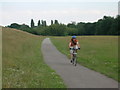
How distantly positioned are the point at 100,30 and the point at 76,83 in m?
118

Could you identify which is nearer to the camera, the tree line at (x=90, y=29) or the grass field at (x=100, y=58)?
the grass field at (x=100, y=58)

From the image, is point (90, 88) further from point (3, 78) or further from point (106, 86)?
point (3, 78)

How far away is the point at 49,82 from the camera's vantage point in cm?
864

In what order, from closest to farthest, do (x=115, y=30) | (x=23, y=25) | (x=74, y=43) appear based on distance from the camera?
(x=74, y=43), (x=115, y=30), (x=23, y=25)

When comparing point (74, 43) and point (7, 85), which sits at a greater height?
point (74, 43)

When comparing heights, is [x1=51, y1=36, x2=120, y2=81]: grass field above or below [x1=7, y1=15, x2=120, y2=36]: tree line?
below

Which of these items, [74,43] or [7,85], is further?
[74,43]

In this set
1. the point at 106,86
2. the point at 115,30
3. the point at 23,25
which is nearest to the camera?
the point at 106,86

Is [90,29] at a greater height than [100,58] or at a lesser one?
greater

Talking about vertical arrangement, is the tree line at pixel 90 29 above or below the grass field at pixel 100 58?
above

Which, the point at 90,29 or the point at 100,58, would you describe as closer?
the point at 100,58

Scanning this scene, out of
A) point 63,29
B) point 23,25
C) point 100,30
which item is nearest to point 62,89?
point 100,30

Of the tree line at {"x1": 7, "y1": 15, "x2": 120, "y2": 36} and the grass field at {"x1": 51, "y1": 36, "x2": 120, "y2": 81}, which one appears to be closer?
the grass field at {"x1": 51, "y1": 36, "x2": 120, "y2": 81}

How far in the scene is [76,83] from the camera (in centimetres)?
843
